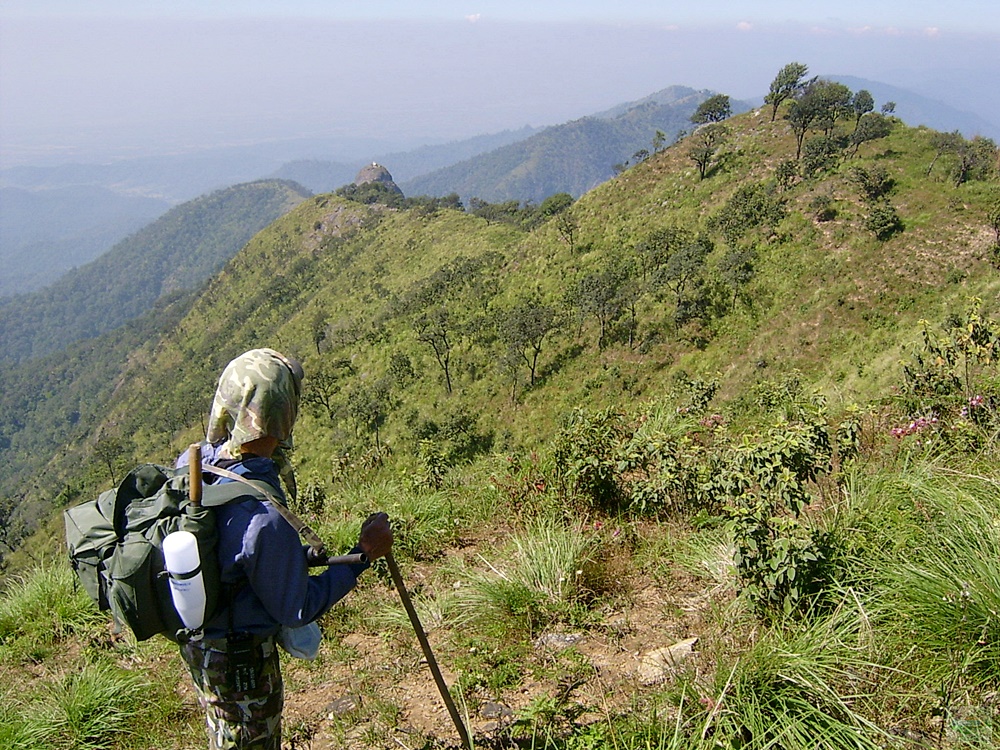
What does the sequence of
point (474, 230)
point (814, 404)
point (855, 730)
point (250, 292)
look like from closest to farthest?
1. point (855, 730)
2. point (814, 404)
3. point (474, 230)
4. point (250, 292)

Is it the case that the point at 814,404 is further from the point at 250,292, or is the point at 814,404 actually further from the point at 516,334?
the point at 250,292

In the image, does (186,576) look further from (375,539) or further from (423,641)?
(423,641)

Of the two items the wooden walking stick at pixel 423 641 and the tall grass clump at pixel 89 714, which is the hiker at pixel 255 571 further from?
the tall grass clump at pixel 89 714

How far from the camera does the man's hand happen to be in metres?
2.12

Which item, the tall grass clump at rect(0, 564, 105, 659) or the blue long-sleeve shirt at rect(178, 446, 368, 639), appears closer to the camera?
the blue long-sleeve shirt at rect(178, 446, 368, 639)

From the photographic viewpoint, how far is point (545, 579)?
3.47 m

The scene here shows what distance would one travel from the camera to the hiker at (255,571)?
6.30 ft

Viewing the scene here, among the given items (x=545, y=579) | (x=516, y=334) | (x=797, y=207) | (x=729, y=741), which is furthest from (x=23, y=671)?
(x=797, y=207)

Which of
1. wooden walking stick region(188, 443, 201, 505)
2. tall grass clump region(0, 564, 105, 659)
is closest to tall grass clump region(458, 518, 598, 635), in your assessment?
wooden walking stick region(188, 443, 201, 505)

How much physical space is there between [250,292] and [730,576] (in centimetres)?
9947

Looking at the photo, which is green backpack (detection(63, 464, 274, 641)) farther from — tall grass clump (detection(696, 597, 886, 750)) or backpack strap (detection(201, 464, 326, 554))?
tall grass clump (detection(696, 597, 886, 750))

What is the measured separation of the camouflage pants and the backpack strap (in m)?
0.54

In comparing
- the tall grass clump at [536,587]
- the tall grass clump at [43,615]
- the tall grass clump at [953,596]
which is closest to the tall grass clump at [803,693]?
the tall grass clump at [953,596]

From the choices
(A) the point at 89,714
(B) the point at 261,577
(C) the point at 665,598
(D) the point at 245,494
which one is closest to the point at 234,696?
(B) the point at 261,577
